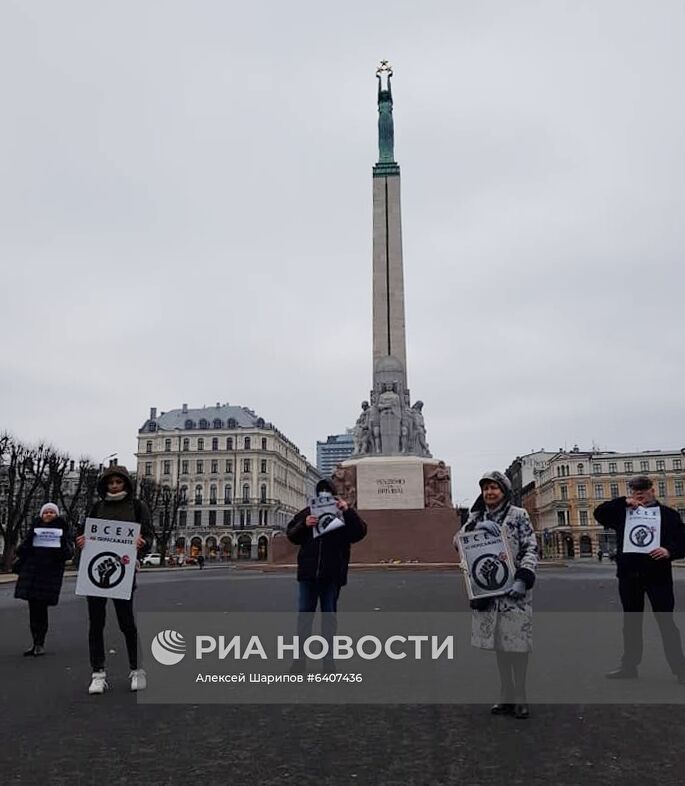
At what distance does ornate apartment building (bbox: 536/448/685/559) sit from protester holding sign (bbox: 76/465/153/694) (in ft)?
282

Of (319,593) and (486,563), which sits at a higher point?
(486,563)

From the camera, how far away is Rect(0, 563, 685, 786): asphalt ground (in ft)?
13.1

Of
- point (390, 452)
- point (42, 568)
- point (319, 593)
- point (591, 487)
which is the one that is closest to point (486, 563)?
point (319, 593)

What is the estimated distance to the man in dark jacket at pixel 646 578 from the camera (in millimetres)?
6504

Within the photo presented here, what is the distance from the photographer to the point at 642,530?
688 centimetres

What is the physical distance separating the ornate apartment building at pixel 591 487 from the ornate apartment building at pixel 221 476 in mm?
34785

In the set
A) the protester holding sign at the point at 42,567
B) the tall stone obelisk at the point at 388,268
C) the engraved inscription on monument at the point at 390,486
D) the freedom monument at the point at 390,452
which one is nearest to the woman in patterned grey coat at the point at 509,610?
the protester holding sign at the point at 42,567

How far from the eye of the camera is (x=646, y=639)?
29.6ft

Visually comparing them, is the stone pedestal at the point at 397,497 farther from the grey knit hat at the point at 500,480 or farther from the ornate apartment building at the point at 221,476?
the ornate apartment building at the point at 221,476

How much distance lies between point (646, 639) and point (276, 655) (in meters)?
4.49

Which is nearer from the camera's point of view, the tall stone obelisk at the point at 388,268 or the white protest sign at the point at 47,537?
the white protest sign at the point at 47,537

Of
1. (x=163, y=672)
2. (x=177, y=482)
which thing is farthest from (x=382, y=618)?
(x=177, y=482)

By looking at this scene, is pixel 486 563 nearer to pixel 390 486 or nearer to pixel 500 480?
pixel 500 480

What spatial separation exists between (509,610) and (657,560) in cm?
206
